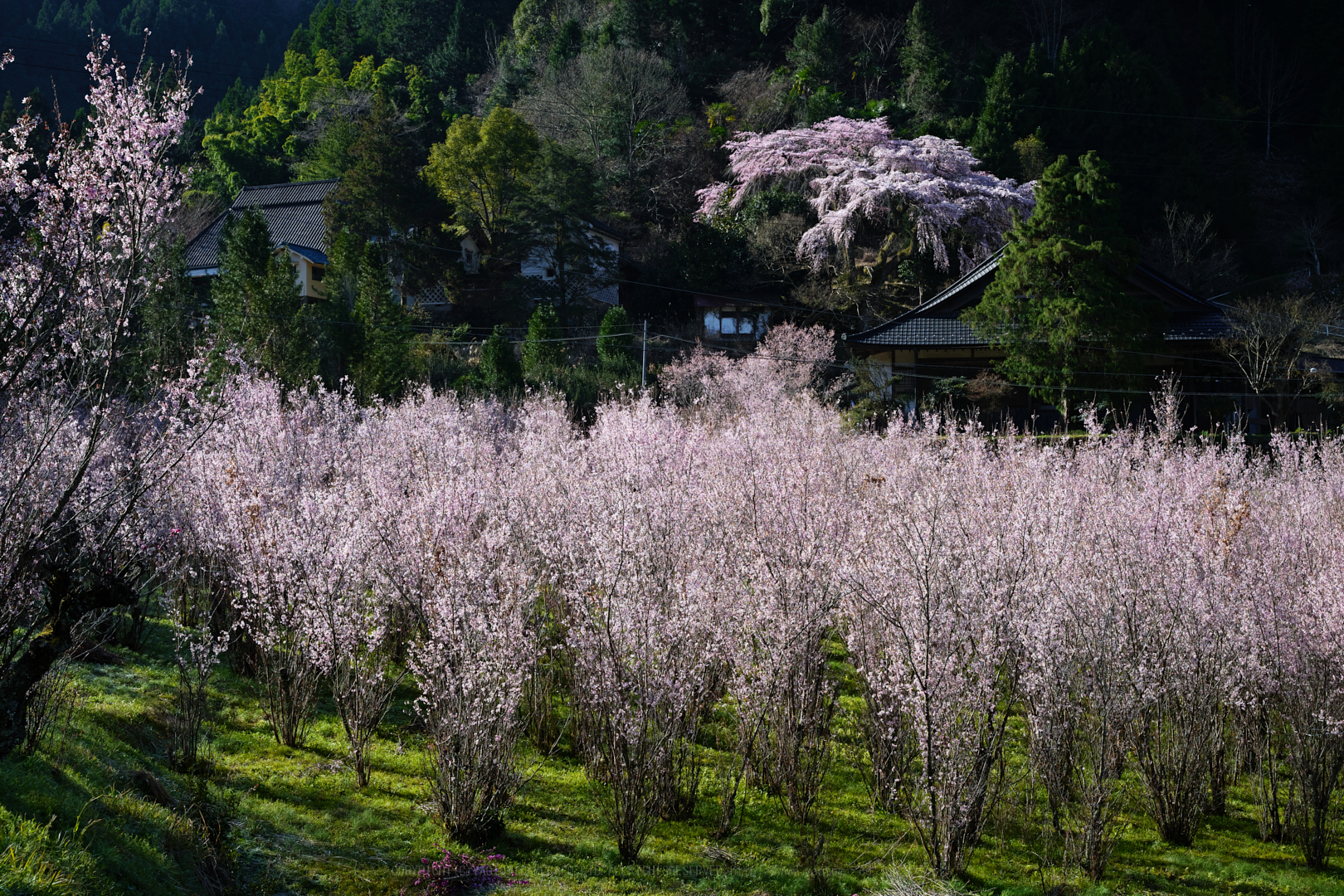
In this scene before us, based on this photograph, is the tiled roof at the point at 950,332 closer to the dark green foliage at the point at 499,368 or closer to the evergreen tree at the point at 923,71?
the dark green foliage at the point at 499,368

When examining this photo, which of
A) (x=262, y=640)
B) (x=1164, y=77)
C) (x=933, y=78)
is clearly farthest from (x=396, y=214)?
(x=1164, y=77)

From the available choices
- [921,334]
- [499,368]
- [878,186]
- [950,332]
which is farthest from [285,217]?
[950,332]

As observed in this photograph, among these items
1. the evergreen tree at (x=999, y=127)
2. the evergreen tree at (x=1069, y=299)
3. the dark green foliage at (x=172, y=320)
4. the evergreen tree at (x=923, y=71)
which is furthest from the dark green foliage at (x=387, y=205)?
the evergreen tree at (x=999, y=127)

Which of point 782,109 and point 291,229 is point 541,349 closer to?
point 291,229

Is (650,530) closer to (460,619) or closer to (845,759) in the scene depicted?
(460,619)

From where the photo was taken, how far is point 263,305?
2330 centimetres

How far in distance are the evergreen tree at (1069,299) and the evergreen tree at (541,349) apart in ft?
41.3

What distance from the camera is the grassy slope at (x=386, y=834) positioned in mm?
6055

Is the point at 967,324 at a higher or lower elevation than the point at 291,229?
lower

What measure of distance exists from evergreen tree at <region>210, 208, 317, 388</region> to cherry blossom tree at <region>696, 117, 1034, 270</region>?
17542mm

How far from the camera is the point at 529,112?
4334 cm

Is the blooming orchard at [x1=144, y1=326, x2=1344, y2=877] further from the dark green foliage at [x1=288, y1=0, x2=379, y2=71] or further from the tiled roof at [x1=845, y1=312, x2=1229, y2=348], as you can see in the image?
the dark green foliage at [x1=288, y1=0, x2=379, y2=71]

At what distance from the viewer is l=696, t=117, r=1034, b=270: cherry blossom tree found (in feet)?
110

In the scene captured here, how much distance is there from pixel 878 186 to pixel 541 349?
1414 cm
